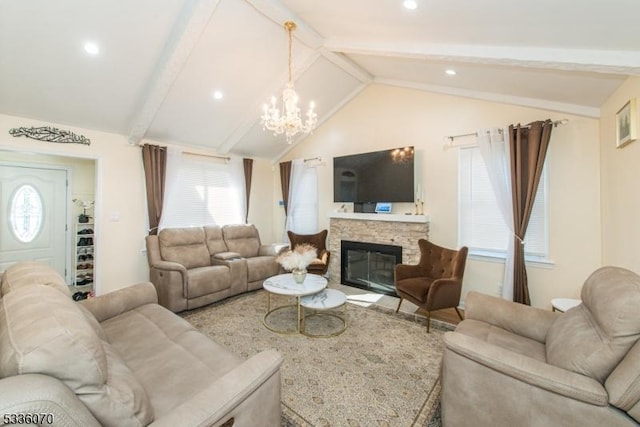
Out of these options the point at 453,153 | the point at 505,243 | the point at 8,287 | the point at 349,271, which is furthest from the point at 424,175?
the point at 8,287

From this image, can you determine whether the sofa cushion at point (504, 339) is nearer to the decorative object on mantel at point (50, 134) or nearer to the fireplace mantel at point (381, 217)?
the fireplace mantel at point (381, 217)

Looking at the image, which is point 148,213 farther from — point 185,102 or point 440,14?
point 440,14

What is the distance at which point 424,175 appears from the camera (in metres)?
4.06

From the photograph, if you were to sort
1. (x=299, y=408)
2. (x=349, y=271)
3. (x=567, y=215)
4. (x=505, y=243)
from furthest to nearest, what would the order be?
(x=349, y=271) < (x=505, y=243) < (x=567, y=215) < (x=299, y=408)

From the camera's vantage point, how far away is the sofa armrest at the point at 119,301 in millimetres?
2154

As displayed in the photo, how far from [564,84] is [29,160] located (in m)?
7.22

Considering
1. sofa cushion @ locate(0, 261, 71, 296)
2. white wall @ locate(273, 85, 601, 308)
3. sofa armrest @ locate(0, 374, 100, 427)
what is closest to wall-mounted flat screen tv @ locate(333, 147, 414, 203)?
white wall @ locate(273, 85, 601, 308)

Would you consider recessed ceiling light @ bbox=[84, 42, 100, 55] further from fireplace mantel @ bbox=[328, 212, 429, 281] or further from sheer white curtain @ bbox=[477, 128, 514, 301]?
sheer white curtain @ bbox=[477, 128, 514, 301]

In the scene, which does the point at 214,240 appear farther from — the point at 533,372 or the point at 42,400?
the point at 533,372

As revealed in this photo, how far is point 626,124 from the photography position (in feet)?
7.30

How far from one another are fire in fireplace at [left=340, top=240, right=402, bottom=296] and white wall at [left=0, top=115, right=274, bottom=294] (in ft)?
10.7

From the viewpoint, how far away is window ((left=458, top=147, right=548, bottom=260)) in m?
3.28

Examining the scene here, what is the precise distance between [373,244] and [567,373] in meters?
3.20

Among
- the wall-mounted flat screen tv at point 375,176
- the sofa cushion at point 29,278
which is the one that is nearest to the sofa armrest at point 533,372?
the sofa cushion at point 29,278
